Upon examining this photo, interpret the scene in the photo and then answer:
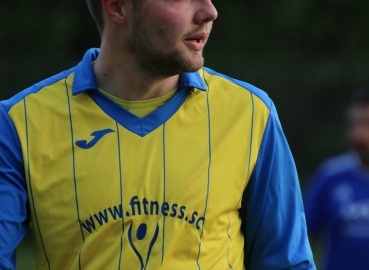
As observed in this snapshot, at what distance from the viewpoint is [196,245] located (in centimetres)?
270

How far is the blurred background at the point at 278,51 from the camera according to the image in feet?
39.4

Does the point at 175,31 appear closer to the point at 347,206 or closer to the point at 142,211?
the point at 142,211

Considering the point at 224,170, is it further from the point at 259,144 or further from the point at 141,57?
the point at 141,57

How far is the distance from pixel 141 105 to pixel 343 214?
155 inches

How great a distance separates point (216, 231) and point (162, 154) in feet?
1.04

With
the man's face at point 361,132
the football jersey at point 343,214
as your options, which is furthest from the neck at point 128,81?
the man's face at point 361,132

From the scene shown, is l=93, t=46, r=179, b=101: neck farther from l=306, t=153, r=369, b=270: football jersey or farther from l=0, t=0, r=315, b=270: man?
l=306, t=153, r=369, b=270: football jersey

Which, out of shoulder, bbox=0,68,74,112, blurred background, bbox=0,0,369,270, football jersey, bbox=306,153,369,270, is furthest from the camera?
blurred background, bbox=0,0,369,270

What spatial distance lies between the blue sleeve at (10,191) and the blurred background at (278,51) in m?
7.80

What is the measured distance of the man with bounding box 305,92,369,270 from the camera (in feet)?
20.7

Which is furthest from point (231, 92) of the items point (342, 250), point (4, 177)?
point (342, 250)

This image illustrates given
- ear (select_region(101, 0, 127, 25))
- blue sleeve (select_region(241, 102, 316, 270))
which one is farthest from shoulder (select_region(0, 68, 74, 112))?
blue sleeve (select_region(241, 102, 316, 270))

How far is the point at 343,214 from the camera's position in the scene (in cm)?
645

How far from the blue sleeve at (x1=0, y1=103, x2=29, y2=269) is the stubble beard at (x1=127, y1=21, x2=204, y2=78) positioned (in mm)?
502
